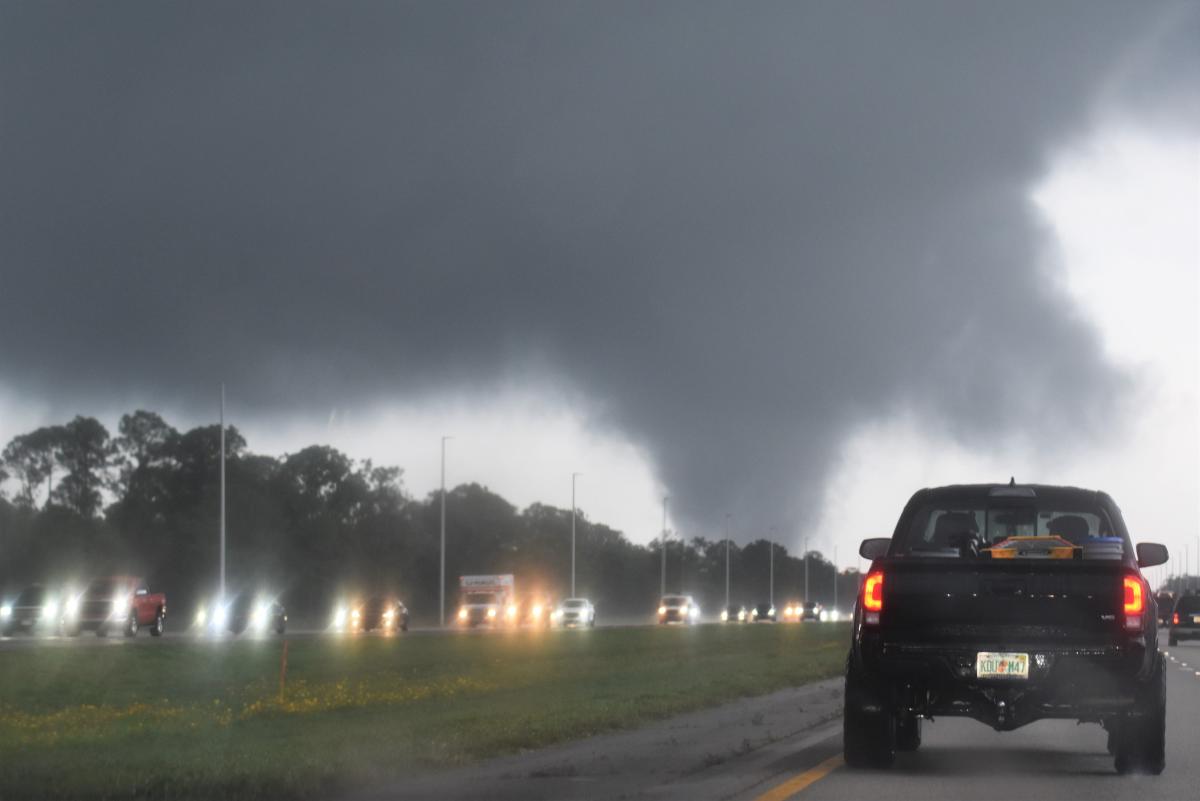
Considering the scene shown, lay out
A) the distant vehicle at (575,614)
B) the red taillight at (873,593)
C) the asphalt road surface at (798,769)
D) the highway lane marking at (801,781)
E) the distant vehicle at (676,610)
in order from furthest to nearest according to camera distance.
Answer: the distant vehicle at (676,610), the distant vehicle at (575,614), the red taillight at (873,593), the asphalt road surface at (798,769), the highway lane marking at (801,781)

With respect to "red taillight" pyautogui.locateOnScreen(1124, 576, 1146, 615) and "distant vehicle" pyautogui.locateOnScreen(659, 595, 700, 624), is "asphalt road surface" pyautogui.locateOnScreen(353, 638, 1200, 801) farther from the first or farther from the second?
"distant vehicle" pyautogui.locateOnScreen(659, 595, 700, 624)

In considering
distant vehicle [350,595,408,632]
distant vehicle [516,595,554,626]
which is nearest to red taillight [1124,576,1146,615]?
distant vehicle [350,595,408,632]

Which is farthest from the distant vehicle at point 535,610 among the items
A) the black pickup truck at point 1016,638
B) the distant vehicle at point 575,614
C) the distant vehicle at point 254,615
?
the black pickup truck at point 1016,638

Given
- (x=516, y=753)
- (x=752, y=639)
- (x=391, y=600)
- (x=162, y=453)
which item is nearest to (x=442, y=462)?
A: (x=391, y=600)

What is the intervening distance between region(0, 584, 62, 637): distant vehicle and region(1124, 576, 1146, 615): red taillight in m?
52.1

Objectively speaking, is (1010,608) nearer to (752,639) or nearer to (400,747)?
(400,747)

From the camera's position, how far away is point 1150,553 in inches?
564

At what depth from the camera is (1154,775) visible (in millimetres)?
14039

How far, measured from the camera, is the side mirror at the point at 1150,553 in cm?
1427

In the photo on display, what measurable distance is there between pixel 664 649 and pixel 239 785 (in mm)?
44118

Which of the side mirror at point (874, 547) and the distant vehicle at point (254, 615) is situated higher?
the side mirror at point (874, 547)

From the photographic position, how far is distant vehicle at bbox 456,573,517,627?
87375mm

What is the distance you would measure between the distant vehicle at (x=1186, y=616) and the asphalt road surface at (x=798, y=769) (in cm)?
4178

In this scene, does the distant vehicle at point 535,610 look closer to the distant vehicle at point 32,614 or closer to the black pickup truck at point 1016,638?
the distant vehicle at point 32,614
